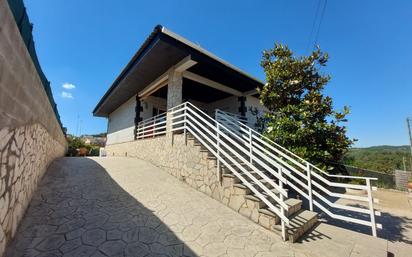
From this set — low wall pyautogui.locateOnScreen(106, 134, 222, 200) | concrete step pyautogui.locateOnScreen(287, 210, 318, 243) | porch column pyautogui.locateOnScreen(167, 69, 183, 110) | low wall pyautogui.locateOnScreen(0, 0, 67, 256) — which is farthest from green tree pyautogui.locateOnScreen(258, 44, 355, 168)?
low wall pyautogui.locateOnScreen(0, 0, 67, 256)

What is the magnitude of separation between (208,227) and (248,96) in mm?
8110

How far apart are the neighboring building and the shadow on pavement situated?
4425 mm

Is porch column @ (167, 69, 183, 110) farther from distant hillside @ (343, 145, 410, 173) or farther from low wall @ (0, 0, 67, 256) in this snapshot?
distant hillside @ (343, 145, 410, 173)

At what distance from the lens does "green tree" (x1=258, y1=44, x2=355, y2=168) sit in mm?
5117

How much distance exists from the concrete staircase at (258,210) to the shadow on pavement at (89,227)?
1.59m

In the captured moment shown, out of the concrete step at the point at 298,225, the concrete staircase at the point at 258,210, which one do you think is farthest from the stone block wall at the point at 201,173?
the concrete step at the point at 298,225

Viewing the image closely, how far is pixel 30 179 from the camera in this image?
3670 millimetres

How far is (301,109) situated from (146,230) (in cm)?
472

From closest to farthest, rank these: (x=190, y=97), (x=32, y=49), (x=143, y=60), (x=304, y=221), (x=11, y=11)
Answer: (x=11, y=11)
(x=32, y=49)
(x=304, y=221)
(x=143, y=60)
(x=190, y=97)

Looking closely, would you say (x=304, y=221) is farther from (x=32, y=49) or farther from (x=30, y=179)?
(x=32, y=49)

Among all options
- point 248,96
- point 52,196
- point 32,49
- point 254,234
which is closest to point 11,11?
point 32,49

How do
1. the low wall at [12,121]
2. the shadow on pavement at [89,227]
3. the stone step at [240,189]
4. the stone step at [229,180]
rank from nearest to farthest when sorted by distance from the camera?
the low wall at [12,121], the shadow on pavement at [89,227], the stone step at [240,189], the stone step at [229,180]

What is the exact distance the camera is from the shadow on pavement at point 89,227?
105 inches

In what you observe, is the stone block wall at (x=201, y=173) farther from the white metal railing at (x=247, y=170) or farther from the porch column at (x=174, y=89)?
the porch column at (x=174, y=89)
